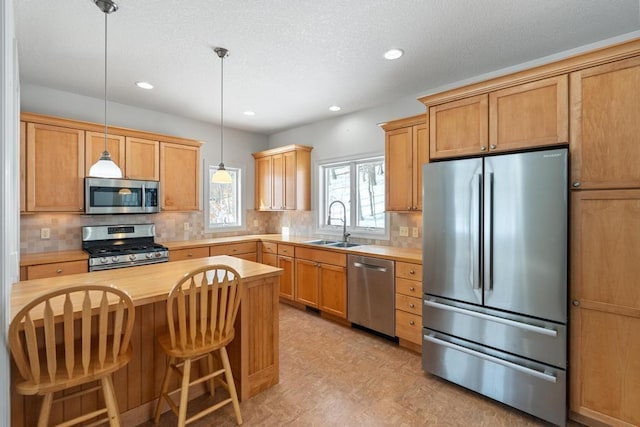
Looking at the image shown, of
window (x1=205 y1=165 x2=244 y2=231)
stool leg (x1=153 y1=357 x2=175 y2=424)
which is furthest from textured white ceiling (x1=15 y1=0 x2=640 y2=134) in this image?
stool leg (x1=153 y1=357 x2=175 y2=424)

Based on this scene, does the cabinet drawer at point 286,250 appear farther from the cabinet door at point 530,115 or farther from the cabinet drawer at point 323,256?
the cabinet door at point 530,115

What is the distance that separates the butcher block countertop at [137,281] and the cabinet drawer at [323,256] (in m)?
1.30

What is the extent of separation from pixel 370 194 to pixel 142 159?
2.94m

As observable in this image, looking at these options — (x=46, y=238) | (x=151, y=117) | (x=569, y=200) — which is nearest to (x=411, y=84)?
(x=569, y=200)

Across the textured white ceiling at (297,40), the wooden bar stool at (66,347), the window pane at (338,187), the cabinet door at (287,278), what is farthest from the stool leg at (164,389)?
the window pane at (338,187)

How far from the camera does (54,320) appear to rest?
1.42 metres

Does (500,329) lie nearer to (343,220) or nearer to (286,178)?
(343,220)

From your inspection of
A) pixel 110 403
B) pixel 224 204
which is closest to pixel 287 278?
pixel 224 204

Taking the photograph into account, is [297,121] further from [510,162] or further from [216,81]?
[510,162]

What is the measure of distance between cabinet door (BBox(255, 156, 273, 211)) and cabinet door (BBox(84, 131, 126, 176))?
2086 millimetres

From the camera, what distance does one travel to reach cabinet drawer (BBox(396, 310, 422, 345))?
9.57ft

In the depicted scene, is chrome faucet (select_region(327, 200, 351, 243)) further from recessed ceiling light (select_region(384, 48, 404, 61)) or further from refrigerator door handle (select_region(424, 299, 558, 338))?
recessed ceiling light (select_region(384, 48, 404, 61))

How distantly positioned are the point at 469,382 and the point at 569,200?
1481 mm

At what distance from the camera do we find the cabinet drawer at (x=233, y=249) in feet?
13.9
